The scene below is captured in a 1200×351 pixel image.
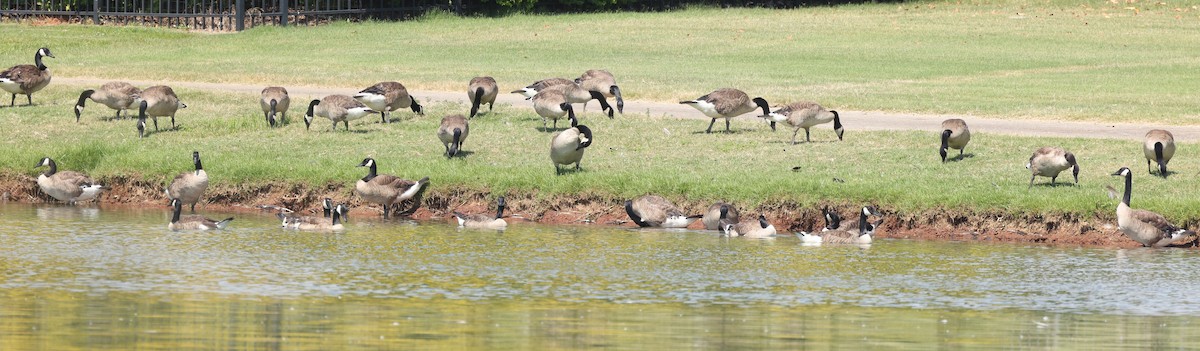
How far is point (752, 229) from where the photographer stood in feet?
74.6

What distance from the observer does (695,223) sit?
25016 mm

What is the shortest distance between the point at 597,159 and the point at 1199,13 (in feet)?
159

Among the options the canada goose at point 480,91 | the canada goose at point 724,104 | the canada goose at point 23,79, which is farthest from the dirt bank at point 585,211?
the canada goose at point 23,79

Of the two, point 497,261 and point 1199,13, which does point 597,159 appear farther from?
point 1199,13

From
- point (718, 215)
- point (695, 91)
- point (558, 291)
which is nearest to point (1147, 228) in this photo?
point (718, 215)

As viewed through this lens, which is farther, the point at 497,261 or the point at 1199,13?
the point at 1199,13

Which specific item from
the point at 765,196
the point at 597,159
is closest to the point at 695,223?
the point at 765,196

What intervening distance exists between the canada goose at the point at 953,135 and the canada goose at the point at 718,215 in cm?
495

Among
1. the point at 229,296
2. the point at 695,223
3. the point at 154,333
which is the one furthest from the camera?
the point at 695,223

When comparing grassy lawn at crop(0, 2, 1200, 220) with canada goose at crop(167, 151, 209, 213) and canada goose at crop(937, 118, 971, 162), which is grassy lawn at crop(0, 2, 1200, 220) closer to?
canada goose at crop(937, 118, 971, 162)

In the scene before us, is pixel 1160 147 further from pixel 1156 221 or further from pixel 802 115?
pixel 802 115

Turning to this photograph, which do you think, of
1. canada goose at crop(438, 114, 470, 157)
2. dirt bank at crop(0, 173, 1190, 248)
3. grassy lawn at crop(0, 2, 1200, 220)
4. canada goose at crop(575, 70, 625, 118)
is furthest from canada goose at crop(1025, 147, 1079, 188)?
canada goose at crop(575, 70, 625, 118)

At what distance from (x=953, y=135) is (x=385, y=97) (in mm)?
10937

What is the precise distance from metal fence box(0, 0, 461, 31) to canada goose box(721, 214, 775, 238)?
4427cm
